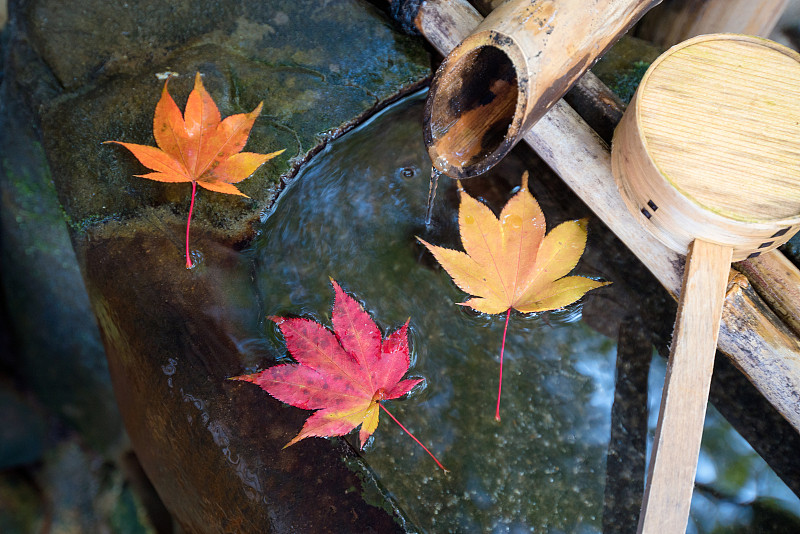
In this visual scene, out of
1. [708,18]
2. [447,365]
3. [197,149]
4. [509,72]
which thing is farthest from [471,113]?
[708,18]

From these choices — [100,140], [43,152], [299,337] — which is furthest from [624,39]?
[43,152]

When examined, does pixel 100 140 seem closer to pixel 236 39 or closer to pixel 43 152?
pixel 43 152

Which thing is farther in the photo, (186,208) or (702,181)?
(186,208)

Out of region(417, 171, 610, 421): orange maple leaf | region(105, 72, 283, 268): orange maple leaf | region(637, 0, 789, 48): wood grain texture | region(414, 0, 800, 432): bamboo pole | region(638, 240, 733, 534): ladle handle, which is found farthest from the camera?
region(637, 0, 789, 48): wood grain texture

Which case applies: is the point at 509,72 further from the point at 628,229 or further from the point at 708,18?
the point at 708,18

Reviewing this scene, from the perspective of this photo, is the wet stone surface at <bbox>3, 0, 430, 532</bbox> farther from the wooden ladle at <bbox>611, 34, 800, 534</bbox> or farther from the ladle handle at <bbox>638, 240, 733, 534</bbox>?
the wooden ladle at <bbox>611, 34, 800, 534</bbox>

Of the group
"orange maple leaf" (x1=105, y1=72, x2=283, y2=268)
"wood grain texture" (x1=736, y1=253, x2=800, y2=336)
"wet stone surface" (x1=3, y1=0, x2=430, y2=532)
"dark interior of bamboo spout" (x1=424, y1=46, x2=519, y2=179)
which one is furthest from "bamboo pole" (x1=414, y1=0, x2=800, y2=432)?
"orange maple leaf" (x1=105, y1=72, x2=283, y2=268)
